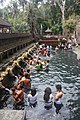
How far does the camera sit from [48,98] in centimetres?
1216

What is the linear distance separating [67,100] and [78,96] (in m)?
1.20

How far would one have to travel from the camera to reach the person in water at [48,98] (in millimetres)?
12148

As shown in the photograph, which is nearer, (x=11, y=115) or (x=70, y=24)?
(x=11, y=115)

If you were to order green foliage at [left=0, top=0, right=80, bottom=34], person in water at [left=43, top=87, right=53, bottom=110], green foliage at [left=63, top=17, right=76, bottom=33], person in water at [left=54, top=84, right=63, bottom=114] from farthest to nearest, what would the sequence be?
green foliage at [left=0, top=0, right=80, bottom=34] < green foliage at [left=63, top=17, right=76, bottom=33] < person in water at [left=43, top=87, right=53, bottom=110] < person in water at [left=54, top=84, right=63, bottom=114]

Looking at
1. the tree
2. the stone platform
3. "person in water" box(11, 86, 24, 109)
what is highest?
the tree

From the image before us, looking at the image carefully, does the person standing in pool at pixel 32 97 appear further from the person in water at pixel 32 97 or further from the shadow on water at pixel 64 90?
the shadow on water at pixel 64 90

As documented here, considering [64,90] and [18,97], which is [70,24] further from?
[18,97]

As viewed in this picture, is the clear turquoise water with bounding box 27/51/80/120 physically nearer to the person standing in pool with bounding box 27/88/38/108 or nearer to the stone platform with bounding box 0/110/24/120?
the person standing in pool with bounding box 27/88/38/108

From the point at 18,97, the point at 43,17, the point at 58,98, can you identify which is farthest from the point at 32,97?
the point at 43,17

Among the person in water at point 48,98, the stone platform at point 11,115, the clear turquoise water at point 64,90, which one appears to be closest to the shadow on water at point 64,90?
the clear turquoise water at point 64,90

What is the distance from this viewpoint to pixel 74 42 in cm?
4831

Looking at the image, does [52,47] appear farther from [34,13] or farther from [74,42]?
[34,13]

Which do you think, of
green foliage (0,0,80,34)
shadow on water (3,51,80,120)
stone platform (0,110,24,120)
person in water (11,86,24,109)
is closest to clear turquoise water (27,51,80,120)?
shadow on water (3,51,80,120)

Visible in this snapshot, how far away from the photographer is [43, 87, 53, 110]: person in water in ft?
39.9
